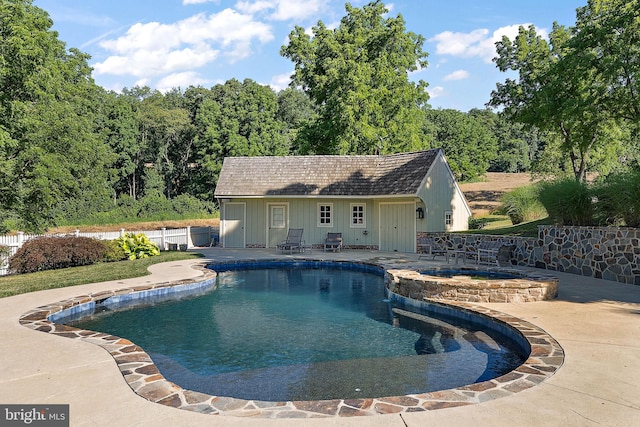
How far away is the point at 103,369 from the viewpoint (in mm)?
4770

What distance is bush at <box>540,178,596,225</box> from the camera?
38.5ft

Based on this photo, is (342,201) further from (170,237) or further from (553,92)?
(553,92)

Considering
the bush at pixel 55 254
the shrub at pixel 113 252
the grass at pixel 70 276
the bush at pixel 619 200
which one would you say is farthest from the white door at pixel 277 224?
the bush at pixel 619 200

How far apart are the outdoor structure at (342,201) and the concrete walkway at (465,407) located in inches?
445

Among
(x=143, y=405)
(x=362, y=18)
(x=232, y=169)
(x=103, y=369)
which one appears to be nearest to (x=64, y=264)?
(x=232, y=169)

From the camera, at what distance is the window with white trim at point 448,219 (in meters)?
19.0

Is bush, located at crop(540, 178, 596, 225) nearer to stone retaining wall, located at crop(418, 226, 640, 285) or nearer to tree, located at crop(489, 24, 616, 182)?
stone retaining wall, located at crop(418, 226, 640, 285)

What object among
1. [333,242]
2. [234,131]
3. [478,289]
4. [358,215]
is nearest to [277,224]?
[333,242]

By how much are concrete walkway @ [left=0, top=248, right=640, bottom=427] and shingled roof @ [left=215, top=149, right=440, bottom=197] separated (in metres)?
12.0

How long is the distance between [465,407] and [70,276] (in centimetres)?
1098

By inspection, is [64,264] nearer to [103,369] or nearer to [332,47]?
[103,369]

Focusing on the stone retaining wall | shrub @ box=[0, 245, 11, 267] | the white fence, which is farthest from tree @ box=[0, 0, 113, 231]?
the stone retaining wall

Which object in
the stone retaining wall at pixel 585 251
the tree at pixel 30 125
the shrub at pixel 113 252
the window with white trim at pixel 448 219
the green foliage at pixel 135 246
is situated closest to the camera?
the stone retaining wall at pixel 585 251

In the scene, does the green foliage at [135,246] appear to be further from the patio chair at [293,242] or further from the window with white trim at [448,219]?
the window with white trim at [448,219]
